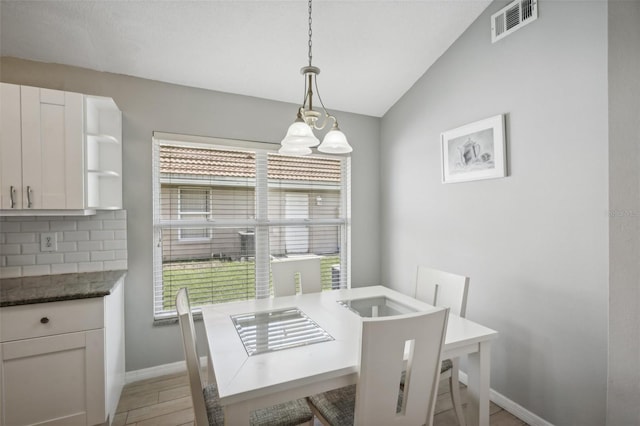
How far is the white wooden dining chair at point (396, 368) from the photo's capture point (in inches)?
Answer: 44.5

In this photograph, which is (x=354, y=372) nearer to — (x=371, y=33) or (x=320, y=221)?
(x=320, y=221)

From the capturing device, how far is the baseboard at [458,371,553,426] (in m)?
1.95

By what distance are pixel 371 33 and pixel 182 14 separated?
130 centimetres

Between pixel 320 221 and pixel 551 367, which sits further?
pixel 320 221

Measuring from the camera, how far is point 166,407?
2.14 meters

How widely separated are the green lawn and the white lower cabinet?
736 millimetres

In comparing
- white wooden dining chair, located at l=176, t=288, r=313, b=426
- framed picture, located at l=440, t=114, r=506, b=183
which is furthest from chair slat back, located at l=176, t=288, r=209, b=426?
framed picture, located at l=440, t=114, r=506, b=183

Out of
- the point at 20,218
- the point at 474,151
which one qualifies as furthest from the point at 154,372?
the point at 474,151

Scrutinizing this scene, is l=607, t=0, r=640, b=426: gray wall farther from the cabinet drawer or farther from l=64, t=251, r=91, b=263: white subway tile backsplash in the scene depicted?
l=64, t=251, r=91, b=263: white subway tile backsplash

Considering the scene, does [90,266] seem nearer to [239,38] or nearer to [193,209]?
[193,209]

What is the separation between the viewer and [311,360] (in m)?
1.28

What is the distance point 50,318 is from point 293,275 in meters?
1.42

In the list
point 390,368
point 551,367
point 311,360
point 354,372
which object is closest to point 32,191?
point 311,360

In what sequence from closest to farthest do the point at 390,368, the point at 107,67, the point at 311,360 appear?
the point at 390,368 < the point at 311,360 < the point at 107,67
